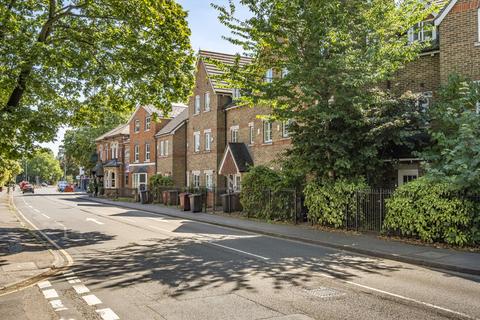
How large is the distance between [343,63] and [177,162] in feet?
86.1

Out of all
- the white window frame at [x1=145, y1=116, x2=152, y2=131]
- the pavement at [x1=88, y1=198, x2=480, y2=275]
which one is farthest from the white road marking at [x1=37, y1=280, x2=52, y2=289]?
the white window frame at [x1=145, y1=116, x2=152, y2=131]

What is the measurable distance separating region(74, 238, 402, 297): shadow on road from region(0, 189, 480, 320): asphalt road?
0.02m

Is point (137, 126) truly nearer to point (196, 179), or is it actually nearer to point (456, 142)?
point (196, 179)

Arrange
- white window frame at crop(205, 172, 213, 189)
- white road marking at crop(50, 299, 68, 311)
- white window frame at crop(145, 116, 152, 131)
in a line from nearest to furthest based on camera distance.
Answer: white road marking at crop(50, 299, 68, 311)
white window frame at crop(205, 172, 213, 189)
white window frame at crop(145, 116, 152, 131)

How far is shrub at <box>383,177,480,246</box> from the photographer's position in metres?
12.9

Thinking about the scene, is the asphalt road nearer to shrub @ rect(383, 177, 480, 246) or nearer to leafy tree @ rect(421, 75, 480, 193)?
shrub @ rect(383, 177, 480, 246)

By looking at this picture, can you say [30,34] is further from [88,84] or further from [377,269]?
[377,269]

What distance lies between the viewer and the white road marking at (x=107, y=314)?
21.2ft

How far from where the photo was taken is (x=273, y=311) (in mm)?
6680

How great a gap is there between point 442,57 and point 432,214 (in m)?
7.82

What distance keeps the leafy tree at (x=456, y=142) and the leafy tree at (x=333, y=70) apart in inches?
53.6

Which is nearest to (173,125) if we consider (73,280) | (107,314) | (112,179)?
(112,179)

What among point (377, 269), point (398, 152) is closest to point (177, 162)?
point (398, 152)

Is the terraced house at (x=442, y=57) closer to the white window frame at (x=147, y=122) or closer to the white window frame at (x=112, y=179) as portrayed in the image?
the white window frame at (x=147, y=122)
